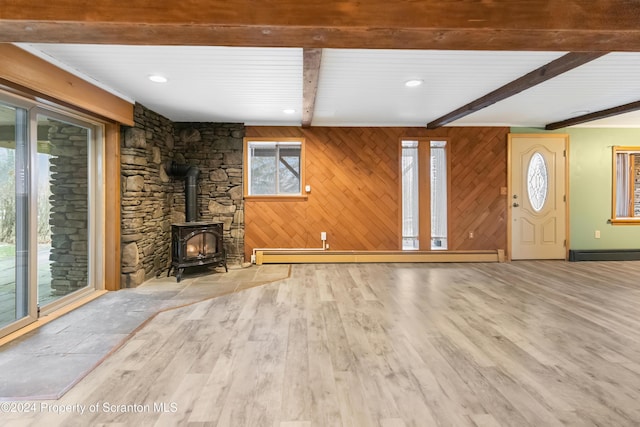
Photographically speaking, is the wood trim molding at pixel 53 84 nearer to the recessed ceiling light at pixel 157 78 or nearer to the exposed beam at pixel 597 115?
the recessed ceiling light at pixel 157 78

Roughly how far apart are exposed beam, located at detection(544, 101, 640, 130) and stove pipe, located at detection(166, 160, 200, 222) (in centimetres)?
591

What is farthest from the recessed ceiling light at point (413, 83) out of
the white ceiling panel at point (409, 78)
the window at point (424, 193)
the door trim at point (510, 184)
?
the door trim at point (510, 184)

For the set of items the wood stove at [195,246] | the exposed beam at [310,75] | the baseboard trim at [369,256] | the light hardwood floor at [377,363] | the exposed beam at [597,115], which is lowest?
the light hardwood floor at [377,363]

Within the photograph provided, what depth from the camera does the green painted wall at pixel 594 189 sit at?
5.65 metres

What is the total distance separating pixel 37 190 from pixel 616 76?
565cm

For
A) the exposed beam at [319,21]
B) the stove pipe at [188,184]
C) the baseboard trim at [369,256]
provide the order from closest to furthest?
1. the exposed beam at [319,21]
2. the stove pipe at [188,184]
3. the baseboard trim at [369,256]

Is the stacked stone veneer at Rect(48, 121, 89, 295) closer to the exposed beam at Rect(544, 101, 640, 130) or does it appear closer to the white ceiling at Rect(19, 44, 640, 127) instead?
the white ceiling at Rect(19, 44, 640, 127)

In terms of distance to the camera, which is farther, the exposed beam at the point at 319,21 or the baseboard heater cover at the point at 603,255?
the baseboard heater cover at the point at 603,255

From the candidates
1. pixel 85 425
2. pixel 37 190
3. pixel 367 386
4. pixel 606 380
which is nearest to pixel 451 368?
pixel 367 386

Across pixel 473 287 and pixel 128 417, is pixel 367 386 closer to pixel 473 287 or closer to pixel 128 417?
pixel 128 417

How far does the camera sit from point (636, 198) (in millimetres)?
5750

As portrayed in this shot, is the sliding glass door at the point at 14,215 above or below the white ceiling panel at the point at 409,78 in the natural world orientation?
below

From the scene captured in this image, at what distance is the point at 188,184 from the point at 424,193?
3864 mm

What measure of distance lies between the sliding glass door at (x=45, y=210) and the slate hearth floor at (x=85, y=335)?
321mm
